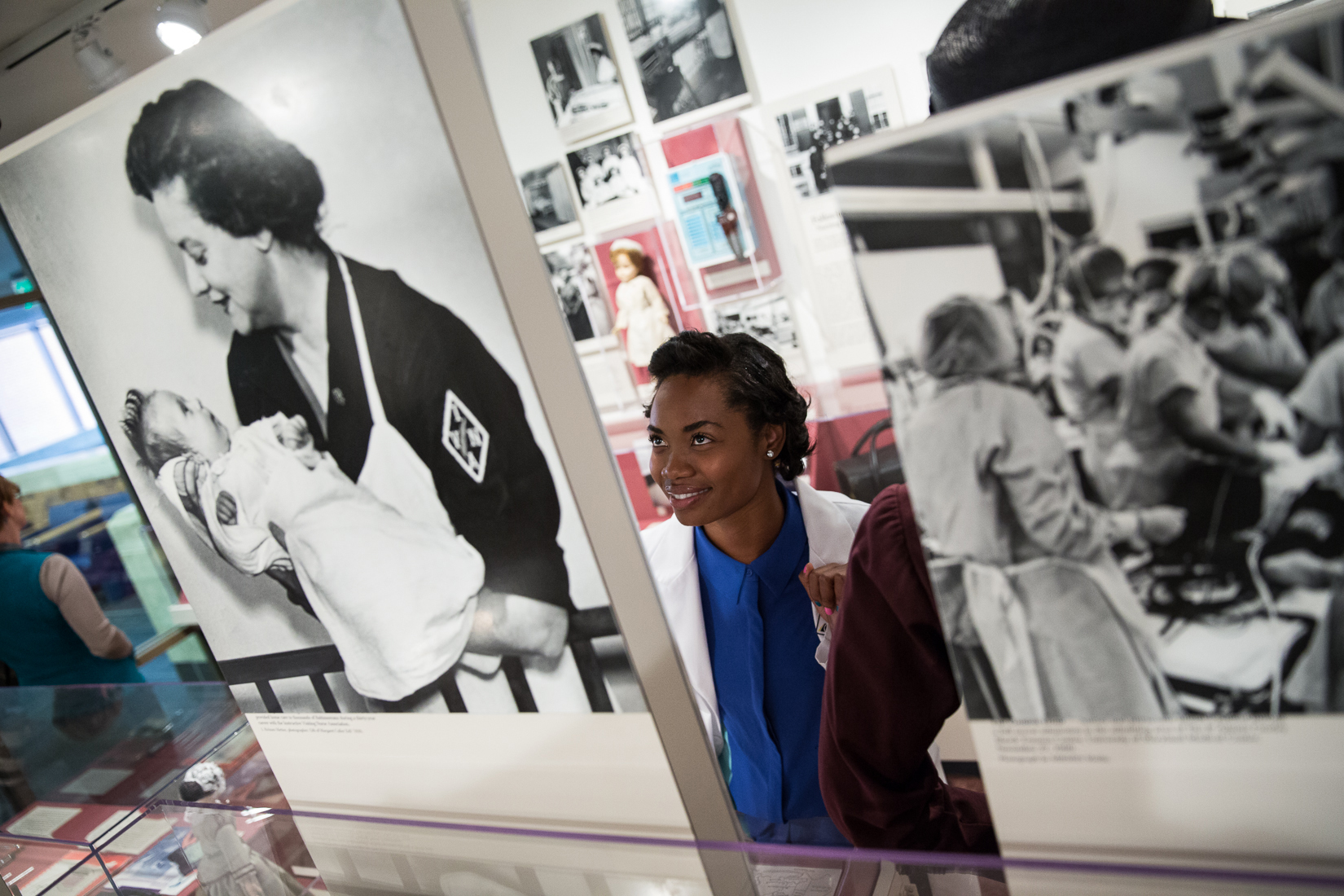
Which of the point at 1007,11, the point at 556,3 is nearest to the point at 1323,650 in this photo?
the point at 1007,11

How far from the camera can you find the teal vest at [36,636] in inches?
112

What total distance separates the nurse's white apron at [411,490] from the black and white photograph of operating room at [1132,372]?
18.4 inches

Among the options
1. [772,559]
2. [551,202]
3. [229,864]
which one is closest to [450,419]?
[229,864]

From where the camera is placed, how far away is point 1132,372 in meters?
0.55

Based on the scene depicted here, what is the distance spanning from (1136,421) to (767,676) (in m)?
1.08

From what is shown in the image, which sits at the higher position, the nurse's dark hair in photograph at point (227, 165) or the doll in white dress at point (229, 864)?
the nurse's dark hair in photograph at point (227, 165)

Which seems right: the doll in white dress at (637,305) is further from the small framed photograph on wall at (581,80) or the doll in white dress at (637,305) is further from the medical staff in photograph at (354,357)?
the medical staff in photograph at (354,357)

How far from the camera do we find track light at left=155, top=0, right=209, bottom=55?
93cm

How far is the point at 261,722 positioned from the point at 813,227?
10.4 feet

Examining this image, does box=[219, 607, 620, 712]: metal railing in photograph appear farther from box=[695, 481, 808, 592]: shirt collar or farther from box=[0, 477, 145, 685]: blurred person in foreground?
box=[0, 477, 145, 685]: blurred person in foreground

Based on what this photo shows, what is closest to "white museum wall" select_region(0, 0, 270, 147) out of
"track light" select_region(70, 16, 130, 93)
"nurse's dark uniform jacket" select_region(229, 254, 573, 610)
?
"track light" select_region(70, 16, 130, 93)

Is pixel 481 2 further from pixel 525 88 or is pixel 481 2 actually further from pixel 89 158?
pixel 89 158

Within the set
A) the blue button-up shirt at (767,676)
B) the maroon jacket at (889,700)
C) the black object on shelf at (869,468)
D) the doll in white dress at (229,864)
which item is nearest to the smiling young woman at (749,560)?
the blue button-up shirt at (767,676)

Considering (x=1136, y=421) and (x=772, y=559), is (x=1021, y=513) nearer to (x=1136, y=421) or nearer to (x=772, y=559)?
(x=1136, y=421)
